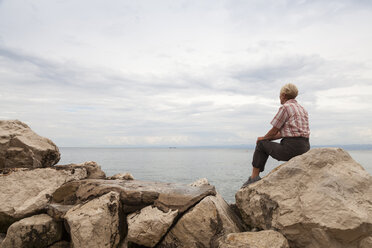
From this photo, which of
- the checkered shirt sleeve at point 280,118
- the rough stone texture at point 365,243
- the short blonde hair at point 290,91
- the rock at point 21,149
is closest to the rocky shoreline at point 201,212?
the rough stone texture at point 365,243

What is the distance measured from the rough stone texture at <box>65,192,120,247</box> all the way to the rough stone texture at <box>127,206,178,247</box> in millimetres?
371

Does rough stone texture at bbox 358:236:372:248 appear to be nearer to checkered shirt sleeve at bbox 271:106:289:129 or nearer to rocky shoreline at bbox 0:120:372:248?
rocky shoreline at bbox 0:120:372:248

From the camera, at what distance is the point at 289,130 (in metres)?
6.46

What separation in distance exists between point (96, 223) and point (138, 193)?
3.52 feet

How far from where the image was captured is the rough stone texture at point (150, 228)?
5629 mm

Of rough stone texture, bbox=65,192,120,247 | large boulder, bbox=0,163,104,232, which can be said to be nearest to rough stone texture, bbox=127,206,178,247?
rough stone texture, bbox=65,192,120,247

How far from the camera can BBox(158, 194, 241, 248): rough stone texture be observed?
561 centimetres

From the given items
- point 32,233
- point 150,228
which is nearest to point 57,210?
point 32,233

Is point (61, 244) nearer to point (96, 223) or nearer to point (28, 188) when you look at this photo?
point (96, 223)

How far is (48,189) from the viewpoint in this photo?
23.0ft

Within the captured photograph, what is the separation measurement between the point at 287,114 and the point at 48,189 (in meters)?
6.06

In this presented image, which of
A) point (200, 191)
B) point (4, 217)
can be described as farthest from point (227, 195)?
point (4, 217)

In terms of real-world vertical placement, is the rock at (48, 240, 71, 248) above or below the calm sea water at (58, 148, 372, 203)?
above

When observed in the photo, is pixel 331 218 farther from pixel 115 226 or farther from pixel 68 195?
pixel 68 195
